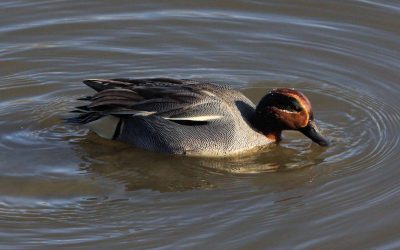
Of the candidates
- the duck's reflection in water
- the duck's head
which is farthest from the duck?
the duck's reflection in water

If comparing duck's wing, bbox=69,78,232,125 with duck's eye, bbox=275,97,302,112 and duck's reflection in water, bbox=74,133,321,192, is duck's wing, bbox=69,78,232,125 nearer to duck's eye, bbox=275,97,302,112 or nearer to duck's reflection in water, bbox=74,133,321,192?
duck's reflection in water, bbox=74,133,321,192

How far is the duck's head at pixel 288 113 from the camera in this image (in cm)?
1077

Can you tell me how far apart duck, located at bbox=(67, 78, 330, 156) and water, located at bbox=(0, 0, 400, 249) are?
17 centimetres

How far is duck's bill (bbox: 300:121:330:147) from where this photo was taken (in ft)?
35.5

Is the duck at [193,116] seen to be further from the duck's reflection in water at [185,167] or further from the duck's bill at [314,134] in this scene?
the duck's reflection in water at [185,167]

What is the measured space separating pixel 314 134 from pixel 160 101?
170cm

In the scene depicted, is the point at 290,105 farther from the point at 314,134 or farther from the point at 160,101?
the point at 160,101

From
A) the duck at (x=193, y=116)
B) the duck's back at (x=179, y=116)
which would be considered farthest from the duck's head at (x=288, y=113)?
the duck's back at (x=179, y=116)

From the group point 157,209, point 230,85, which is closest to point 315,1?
point 230,85

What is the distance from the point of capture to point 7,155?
10.7m

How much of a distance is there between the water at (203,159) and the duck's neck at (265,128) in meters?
0.19

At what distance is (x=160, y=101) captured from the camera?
35.2ft

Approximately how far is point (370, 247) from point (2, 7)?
704cm

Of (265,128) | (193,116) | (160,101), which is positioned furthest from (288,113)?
(160,101)
